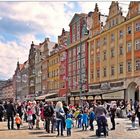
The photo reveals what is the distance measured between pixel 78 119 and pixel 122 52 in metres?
24.8

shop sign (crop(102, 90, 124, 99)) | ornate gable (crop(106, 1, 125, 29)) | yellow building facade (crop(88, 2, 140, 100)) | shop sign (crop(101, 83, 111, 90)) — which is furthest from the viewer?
shop sign (crop(101, 83, 111, 90))

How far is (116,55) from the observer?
4675 cm

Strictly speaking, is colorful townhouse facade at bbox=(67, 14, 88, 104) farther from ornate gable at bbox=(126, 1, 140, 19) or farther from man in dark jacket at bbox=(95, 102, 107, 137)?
man in dark jacket at bbox=(95, 102, 107, 137)

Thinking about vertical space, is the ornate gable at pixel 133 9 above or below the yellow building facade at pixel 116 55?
above

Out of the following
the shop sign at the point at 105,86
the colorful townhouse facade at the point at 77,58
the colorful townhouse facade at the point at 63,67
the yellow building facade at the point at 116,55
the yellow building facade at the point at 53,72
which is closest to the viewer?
the yellow building facade at the point at 116,55

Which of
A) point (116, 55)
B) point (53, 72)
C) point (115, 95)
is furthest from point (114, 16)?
point (53, 72)

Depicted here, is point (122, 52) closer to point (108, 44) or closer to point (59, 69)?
point (108, 44)

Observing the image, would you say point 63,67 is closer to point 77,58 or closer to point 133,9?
point 77,58

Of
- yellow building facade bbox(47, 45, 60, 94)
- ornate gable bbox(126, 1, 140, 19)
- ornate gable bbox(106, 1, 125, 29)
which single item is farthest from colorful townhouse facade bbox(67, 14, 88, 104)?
ornate gable bbox(126, 1, 140, 19)

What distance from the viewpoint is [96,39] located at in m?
53.2

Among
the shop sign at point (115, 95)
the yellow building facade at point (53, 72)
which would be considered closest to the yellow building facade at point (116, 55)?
the shop sign at point (115, 95)

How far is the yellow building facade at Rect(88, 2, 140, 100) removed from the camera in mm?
42875

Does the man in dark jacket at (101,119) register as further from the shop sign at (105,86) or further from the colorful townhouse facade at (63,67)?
the colorful townhouse facade at (63,67)

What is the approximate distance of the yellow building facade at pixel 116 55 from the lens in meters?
42.9
